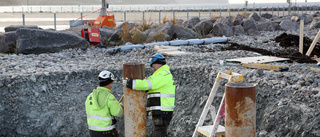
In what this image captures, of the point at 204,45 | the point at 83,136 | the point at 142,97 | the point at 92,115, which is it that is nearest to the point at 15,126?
the point at 83,136

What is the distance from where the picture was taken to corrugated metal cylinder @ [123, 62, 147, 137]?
4.66 m

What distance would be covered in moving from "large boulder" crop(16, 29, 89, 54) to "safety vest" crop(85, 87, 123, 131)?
7.76m

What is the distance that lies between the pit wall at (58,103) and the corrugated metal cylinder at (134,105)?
7.51 ft

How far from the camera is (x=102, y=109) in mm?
4711

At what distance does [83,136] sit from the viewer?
25.0 ft

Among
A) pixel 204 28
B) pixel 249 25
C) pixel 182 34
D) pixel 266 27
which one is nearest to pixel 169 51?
pixel 182 34

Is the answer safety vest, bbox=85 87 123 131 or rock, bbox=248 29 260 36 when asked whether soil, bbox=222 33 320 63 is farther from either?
safety vest, bbox=85 87 123 131

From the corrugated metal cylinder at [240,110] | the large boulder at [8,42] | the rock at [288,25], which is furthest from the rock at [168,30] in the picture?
the corrugated metal cylinder at [240,110]

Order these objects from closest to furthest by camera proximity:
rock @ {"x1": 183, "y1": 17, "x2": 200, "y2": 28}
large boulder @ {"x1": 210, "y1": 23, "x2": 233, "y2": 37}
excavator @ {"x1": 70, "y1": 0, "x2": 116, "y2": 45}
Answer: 1. excavator @ {"x1": 70, "y1": 0, "x2": 116, "y2": 45}
2. large boulder @ {"x1": 210, "y1": 23, "x2": 233, "y2": 37}
3. rock @ {"x1": 183, "y1": 17, "x2": 200, "y2": 28}

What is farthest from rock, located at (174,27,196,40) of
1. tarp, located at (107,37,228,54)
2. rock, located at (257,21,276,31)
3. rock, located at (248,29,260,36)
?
rock, located at (257,21,276,31)

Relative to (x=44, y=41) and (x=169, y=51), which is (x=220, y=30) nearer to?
(x=169, y=51)

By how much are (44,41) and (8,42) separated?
51.2 inches

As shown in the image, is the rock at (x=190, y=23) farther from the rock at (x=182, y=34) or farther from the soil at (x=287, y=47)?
the soil at (x=287, y=47)

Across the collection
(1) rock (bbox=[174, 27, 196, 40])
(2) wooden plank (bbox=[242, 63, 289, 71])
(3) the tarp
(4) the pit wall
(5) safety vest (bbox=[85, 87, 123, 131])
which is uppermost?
(1) rock (bbox=[174, 27, 196, 40])
